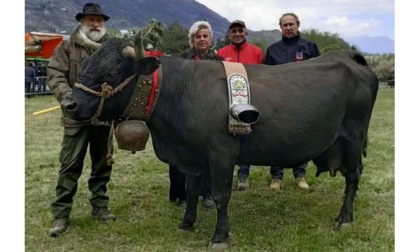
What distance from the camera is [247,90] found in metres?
4.78

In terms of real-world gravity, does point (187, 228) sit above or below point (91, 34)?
below

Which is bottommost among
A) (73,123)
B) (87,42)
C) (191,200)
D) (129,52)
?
(191,200)

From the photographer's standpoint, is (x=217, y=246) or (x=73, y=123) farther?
(x=73, y=123)

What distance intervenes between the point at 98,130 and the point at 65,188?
688 millimetres

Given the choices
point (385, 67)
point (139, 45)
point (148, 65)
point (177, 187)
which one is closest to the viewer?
point (139, 45)

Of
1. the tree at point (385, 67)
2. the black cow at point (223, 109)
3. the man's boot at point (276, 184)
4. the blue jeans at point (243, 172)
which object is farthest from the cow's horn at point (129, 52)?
the tree at point (385, 67)

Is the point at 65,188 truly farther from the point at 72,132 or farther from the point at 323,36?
the point at 323,36

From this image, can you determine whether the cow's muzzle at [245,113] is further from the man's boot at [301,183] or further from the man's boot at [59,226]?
the man's boot at [301,183]

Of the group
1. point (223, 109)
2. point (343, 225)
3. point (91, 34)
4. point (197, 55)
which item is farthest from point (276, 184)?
point (91, 34)

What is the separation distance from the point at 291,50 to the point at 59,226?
140 inches

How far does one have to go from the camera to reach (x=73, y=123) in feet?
16.9

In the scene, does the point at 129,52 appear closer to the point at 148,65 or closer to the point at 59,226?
the point at 148,65

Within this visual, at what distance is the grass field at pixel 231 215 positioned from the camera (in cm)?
496

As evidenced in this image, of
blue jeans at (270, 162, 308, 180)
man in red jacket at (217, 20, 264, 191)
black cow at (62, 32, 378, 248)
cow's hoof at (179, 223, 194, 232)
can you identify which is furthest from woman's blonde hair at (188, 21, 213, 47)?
blue jeans at (270, 162, 308, 180)
